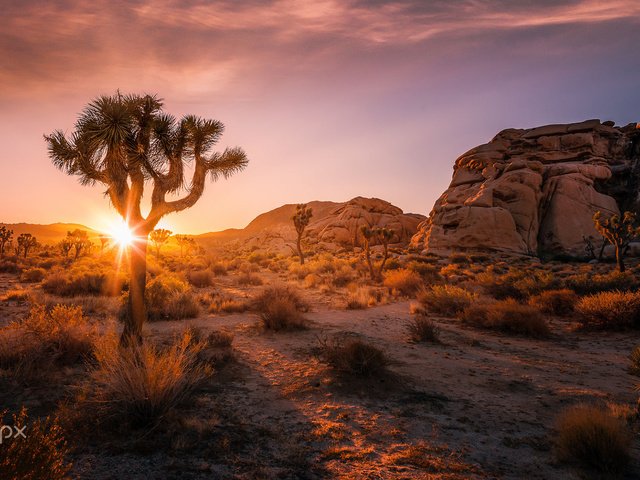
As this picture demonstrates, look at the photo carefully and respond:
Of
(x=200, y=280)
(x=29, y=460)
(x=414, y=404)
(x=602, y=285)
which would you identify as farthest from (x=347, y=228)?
(x=29, y=460)

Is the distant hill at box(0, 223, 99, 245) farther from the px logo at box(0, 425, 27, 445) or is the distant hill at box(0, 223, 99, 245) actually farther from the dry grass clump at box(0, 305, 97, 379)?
the px logo at box(0, 425, 27, 445)

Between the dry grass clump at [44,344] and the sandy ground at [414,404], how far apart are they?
252 cm

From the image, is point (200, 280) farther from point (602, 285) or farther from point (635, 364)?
point (602, 285)

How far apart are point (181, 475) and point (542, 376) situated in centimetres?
592

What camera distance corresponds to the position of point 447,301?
36.9ft

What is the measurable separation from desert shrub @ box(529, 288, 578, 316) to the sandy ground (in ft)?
7.22

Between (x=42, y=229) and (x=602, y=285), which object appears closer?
(x=602, y=285)

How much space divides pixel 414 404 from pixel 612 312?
7.52 metres

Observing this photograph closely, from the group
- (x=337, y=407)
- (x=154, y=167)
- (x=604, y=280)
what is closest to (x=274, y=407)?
(x=337, y=407)

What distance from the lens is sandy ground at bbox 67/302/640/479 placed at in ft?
10.6

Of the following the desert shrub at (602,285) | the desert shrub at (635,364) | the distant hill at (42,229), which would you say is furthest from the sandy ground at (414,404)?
the distant hill at (42,229)

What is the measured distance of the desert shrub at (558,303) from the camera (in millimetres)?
10711

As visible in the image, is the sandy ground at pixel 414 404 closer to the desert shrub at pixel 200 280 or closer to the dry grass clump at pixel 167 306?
the dry grass clump at pixel 167 306

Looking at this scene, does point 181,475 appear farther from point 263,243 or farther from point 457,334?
point 263,243
